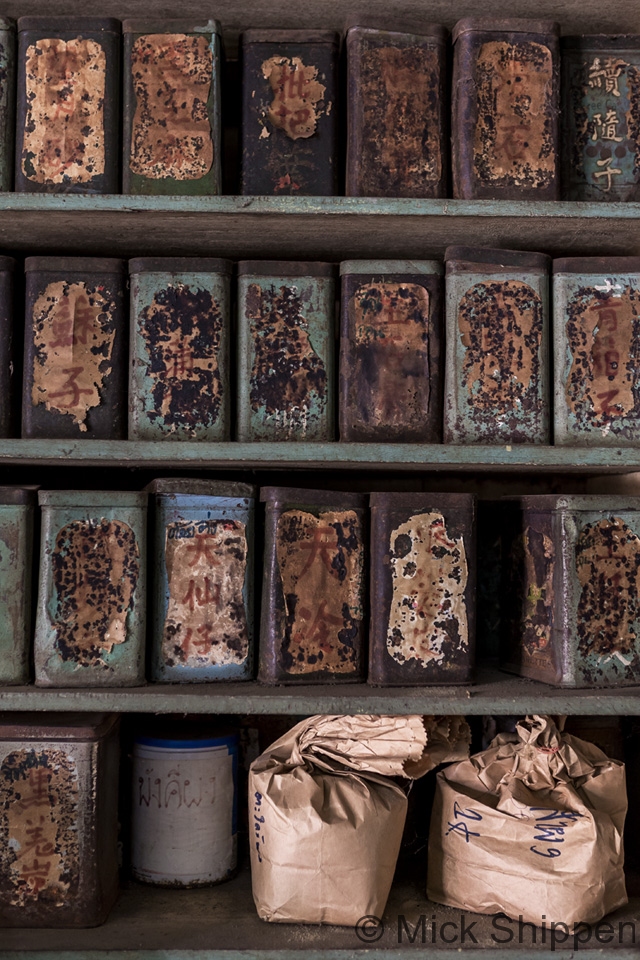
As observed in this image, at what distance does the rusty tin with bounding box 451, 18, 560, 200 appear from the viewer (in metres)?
1.38

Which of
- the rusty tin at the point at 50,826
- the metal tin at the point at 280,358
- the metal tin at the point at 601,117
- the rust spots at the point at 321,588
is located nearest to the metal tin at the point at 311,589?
the rust spots at the point at 321,588

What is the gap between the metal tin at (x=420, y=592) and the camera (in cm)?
138

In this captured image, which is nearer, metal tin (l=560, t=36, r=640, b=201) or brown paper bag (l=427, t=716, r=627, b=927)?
brown paper bag (l=427, t=716, r=627, b=927)

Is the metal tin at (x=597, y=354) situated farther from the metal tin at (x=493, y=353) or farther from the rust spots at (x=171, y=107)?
the rust spots at (x=171, y=107)

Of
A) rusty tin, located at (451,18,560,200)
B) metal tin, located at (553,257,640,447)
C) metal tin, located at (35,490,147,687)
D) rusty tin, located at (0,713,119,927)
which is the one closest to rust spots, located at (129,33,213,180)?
rusty tin, located at (451,18,560,200)

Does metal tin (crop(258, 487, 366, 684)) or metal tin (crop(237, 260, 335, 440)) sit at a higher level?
metal tin (crop(237, 260, 335, 440))

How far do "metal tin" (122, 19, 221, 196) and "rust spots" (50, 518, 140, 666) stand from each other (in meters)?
0.57

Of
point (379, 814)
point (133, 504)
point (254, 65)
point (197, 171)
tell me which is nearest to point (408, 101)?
point (254, 65)

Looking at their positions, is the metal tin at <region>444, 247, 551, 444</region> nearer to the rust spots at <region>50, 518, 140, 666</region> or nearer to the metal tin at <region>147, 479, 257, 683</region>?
the metal tin at <region>147, 479, 257, 683</region>

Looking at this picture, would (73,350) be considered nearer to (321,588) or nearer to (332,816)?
(321,588)

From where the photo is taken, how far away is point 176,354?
1386mm

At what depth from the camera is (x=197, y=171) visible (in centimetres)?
A: 136

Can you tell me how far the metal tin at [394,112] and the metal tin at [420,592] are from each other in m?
0.52

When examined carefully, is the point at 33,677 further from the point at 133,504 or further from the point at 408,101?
the point at 408,101
